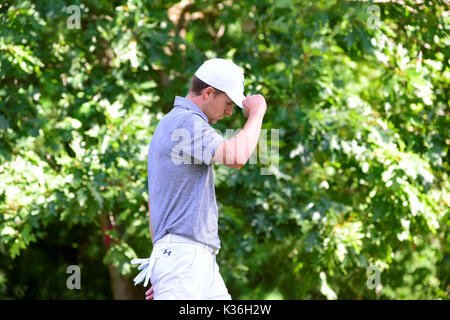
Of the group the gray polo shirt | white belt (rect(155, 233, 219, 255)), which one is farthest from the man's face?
white belt (rect(155, 233, 219, 255))

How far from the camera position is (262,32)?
5867mm

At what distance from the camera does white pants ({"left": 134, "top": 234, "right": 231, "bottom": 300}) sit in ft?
9.46

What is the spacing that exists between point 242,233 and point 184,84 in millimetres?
1442

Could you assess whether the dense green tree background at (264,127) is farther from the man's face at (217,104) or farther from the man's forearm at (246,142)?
the man's forearm at (246,142)

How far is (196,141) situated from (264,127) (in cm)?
304

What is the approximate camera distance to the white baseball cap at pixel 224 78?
2990 mm

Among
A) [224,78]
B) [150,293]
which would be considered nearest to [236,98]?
[224,78]

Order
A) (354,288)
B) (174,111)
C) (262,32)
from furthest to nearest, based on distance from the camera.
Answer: (354,288) → (262,32) → (174,111)

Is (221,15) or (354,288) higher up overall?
(221,15)

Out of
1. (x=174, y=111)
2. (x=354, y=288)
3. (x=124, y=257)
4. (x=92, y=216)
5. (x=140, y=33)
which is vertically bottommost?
(x=354, y=288)
